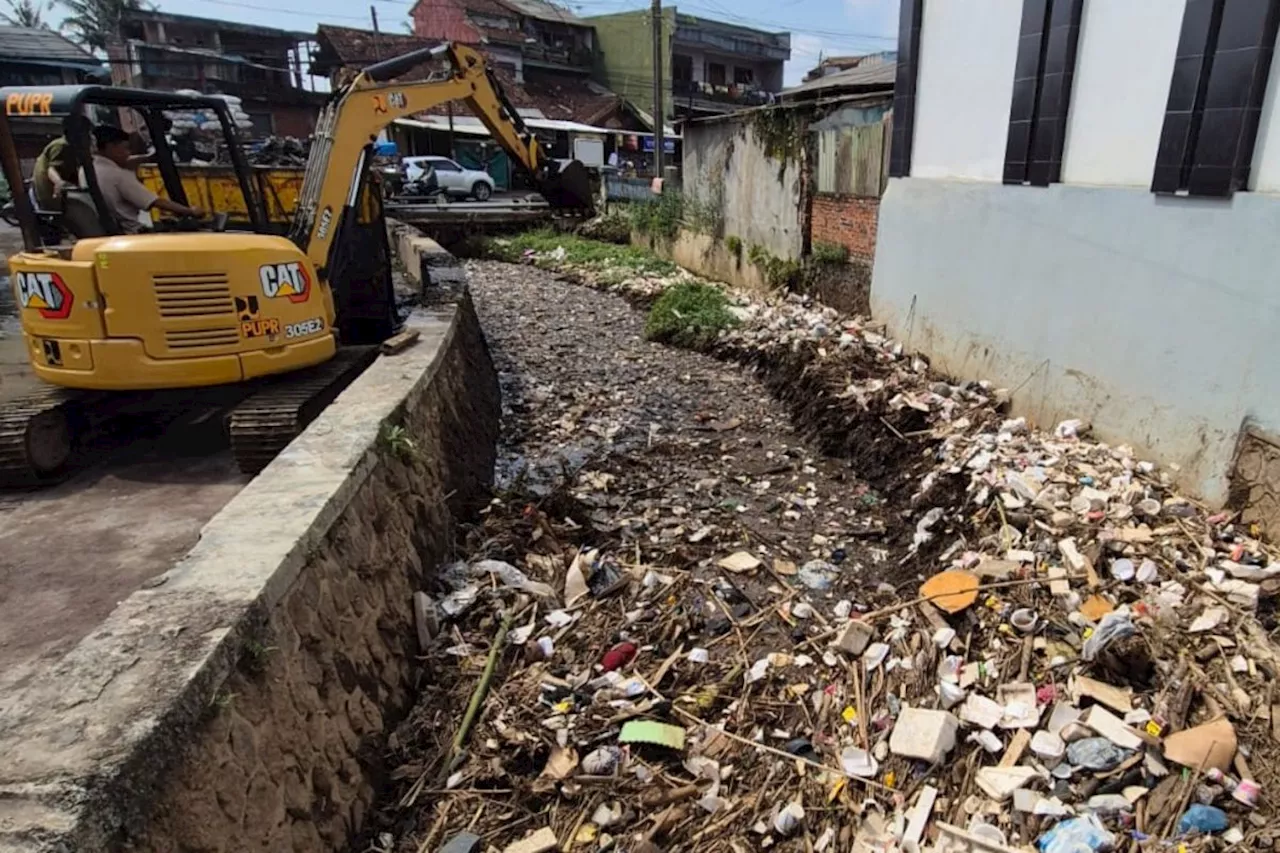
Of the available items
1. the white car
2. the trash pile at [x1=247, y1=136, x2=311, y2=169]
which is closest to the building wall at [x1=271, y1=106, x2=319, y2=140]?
the white car

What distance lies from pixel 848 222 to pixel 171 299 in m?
6.80

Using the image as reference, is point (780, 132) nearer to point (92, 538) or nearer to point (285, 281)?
point (285, 281)

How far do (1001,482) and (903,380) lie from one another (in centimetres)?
215

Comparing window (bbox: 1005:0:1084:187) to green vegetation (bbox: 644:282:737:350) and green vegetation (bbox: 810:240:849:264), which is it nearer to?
green vegetation (bbox: 810:240:849:264)

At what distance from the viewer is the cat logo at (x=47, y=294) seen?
14.0 ft

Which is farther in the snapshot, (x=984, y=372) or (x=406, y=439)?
(x=984, y=372)

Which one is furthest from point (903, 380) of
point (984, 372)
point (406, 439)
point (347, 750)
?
point (347, 750)

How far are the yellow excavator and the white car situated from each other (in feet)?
64.7

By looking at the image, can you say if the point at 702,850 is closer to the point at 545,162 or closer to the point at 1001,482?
the point at 1001,482

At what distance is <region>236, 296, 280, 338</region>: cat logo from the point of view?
4.54 m

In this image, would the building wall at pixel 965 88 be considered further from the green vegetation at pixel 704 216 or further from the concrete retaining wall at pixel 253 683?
the green vegetation at pixel 704 216

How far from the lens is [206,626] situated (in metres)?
2.34

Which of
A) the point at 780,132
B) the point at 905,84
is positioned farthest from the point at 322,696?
the point at 780,132

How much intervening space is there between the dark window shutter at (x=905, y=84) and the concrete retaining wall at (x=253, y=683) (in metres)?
5.25
